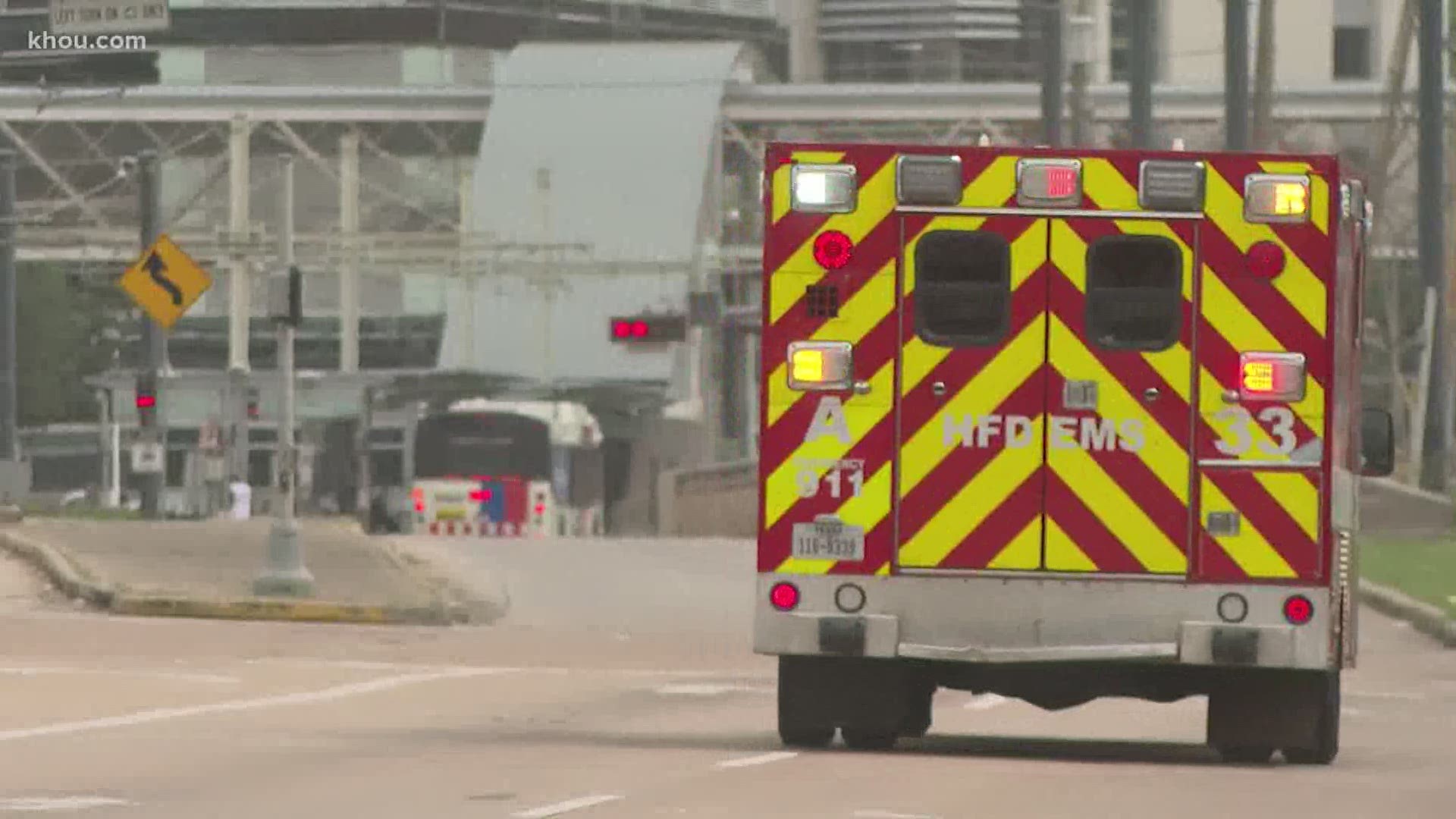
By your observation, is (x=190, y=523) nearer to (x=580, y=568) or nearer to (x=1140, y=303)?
(x=580, y=568)

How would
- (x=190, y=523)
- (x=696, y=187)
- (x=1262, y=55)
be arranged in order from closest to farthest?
1. (x=190, y=523)
2. (x=1262, y=55)
3. (x=696, y=187)

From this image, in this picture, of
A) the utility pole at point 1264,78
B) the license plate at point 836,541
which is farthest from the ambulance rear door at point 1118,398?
the utility pole at point 1264,78

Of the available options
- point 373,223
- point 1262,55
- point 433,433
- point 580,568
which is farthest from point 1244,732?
point 373,223

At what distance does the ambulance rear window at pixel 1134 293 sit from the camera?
16.9 m

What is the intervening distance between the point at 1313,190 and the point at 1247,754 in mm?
2829

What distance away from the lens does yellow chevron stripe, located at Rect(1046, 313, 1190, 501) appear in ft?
55.1

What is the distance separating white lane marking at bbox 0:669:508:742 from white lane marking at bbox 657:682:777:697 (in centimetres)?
150

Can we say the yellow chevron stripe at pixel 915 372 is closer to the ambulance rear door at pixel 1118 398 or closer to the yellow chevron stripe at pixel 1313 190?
the ambulance rear door at pixel 1118 398

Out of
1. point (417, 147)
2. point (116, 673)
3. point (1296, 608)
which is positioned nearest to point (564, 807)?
point (1296, 608)

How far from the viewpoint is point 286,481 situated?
109 feet

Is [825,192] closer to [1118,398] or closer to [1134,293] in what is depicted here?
[1134,293]

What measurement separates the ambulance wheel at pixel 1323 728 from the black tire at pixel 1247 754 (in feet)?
0.35

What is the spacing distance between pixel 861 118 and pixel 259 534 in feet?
178

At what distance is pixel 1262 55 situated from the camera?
218 feet
